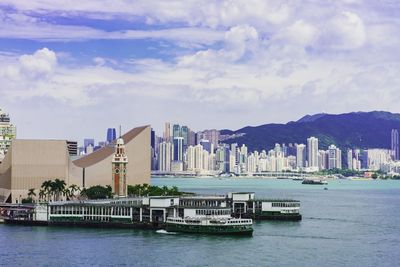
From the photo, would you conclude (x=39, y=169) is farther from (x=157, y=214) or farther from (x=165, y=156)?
(x=165, y=156)

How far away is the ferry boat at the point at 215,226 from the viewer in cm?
3462

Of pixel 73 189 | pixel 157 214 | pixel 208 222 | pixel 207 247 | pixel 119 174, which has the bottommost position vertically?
pixel 207 247

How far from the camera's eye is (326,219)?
45.0m

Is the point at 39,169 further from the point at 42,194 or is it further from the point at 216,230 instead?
the point at 216,230

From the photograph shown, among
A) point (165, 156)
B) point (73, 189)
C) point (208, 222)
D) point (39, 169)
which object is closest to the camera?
point (208, 222)

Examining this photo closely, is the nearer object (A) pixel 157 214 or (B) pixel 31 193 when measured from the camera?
(A) pixel 157 214

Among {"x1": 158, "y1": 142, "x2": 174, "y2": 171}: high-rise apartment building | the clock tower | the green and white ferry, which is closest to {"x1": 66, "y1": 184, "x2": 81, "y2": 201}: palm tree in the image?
the clock tower

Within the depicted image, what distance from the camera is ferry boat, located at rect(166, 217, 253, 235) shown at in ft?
114

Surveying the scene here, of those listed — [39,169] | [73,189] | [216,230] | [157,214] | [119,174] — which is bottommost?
[216,230]

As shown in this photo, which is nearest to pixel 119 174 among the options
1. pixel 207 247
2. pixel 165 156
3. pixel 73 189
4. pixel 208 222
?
pixel 73 189

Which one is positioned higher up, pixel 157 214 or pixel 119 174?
pixel 119 174

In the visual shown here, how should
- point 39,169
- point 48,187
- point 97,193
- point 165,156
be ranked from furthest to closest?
point 165,156, point 39,169, point 97,193, point 48,187

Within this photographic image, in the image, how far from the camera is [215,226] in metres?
34.7

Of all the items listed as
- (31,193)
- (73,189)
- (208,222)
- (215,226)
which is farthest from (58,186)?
(215,226)
